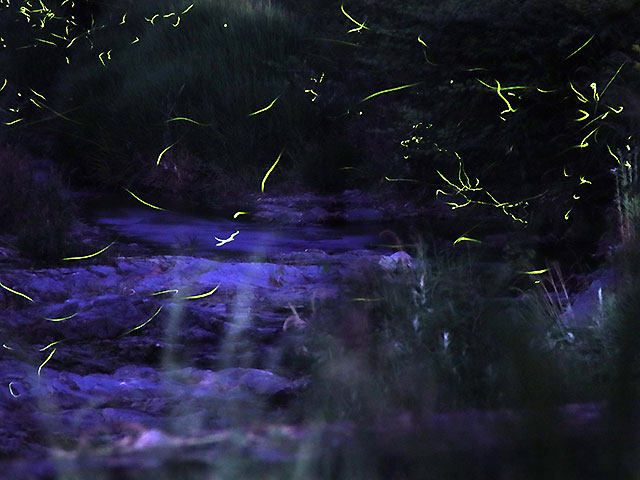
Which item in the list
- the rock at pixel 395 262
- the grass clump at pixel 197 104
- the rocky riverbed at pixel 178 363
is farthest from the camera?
the grass clump at pixel 197 104

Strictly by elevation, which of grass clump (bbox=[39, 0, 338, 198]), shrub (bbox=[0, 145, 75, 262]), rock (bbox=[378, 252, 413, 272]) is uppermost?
rock (bbox=[378, 252, 413, 272])

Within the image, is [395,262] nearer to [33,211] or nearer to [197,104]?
[33,211]

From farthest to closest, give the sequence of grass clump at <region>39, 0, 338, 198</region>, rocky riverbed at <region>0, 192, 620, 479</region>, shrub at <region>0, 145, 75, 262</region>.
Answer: grass clump at <region>39, 0, 338, 198</region> < shrub at <region>0, 145, 75, 262</region> < rocky riverbed at <region>0, 192, 620, 479</region>

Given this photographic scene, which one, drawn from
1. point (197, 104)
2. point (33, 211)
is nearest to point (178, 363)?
point (33, 211)

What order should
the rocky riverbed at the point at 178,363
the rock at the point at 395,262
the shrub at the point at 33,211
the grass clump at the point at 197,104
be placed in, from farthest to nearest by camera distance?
the grass clump at the point at 197,104, the shrub at the point at 33,211, the rock at the point at 395,262, the rocky riverbed at the point at 178,363

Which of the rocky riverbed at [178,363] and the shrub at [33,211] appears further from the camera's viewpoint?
the shrub at [33,211]

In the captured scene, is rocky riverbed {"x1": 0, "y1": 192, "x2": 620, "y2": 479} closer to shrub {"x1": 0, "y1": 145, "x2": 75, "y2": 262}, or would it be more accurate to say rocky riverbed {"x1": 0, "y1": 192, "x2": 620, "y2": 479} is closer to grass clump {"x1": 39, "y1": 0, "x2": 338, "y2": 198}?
shrub {"x1": 0, "y1": 145, "x2": 75, "y2": 262}

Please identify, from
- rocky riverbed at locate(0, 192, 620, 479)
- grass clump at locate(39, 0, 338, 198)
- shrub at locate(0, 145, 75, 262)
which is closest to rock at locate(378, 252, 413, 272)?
rocky riverbed at locate(0, 192, 620, 479)

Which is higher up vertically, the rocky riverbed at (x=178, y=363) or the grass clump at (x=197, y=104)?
the rocky riverbed at (x=178, y=363)

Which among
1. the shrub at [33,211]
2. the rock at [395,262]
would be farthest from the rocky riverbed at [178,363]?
the shrub at [33,211]

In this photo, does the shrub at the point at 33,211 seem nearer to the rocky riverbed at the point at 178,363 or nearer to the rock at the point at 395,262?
the rocky riverbed at the point at 178,363

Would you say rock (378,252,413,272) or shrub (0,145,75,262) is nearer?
rock (378,252,413,272)

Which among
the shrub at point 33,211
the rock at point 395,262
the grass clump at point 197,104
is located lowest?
the grass clump at point 197,104

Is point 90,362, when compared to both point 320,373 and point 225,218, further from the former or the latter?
point 225,218
